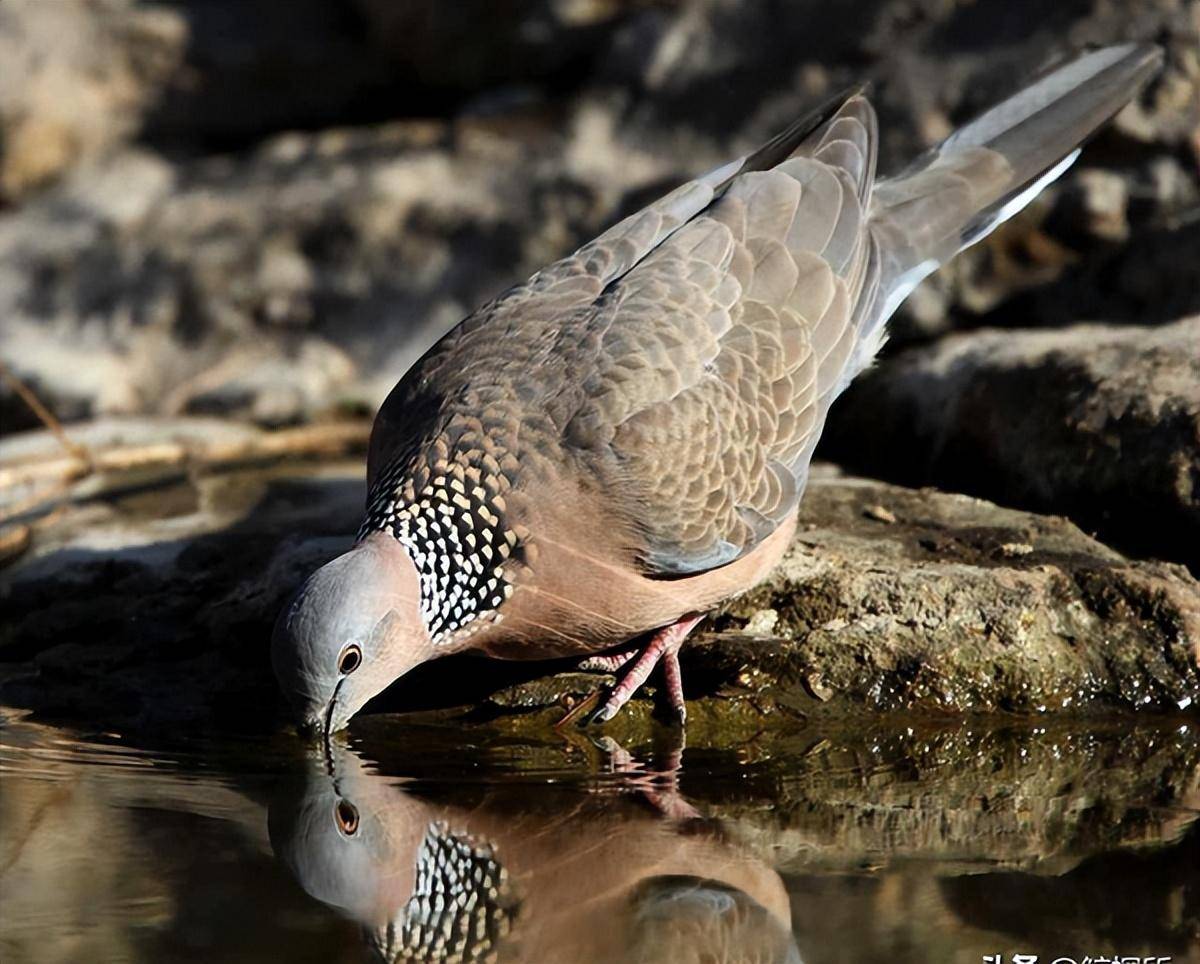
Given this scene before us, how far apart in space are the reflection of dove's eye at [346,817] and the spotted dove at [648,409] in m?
0.34

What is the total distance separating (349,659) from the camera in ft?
14.3

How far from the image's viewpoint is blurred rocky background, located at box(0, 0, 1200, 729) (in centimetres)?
610

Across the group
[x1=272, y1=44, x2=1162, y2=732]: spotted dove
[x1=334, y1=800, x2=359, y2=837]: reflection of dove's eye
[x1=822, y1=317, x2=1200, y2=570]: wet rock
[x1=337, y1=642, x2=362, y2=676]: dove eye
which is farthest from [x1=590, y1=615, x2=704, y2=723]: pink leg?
[x1=822, y1=317, x2=1200, y2=570]: wet rock

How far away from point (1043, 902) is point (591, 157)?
6.10 metres

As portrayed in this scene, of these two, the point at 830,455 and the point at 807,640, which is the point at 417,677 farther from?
the point at 830,455

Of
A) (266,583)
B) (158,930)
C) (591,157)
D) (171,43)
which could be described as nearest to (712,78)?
(591,157)

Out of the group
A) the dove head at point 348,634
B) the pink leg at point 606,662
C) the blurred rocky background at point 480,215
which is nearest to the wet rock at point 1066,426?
the blurred rocky background at point 480,215

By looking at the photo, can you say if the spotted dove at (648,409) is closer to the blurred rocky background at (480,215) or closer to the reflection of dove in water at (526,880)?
the reflection of dove in water at (526,880)

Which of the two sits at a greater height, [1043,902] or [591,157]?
[591,157]

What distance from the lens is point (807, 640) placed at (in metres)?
5.06

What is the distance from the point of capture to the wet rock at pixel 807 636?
4.98m

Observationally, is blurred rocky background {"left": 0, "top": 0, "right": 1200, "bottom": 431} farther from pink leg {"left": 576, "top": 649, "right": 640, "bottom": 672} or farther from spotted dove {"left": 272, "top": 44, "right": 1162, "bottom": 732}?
pink leg {"left": 576, "top": 649, "right": 640, "bottom": 672}

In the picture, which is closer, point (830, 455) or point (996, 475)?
point (996, 475)

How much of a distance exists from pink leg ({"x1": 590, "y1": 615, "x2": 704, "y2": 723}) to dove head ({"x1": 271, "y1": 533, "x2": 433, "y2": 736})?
64cm
